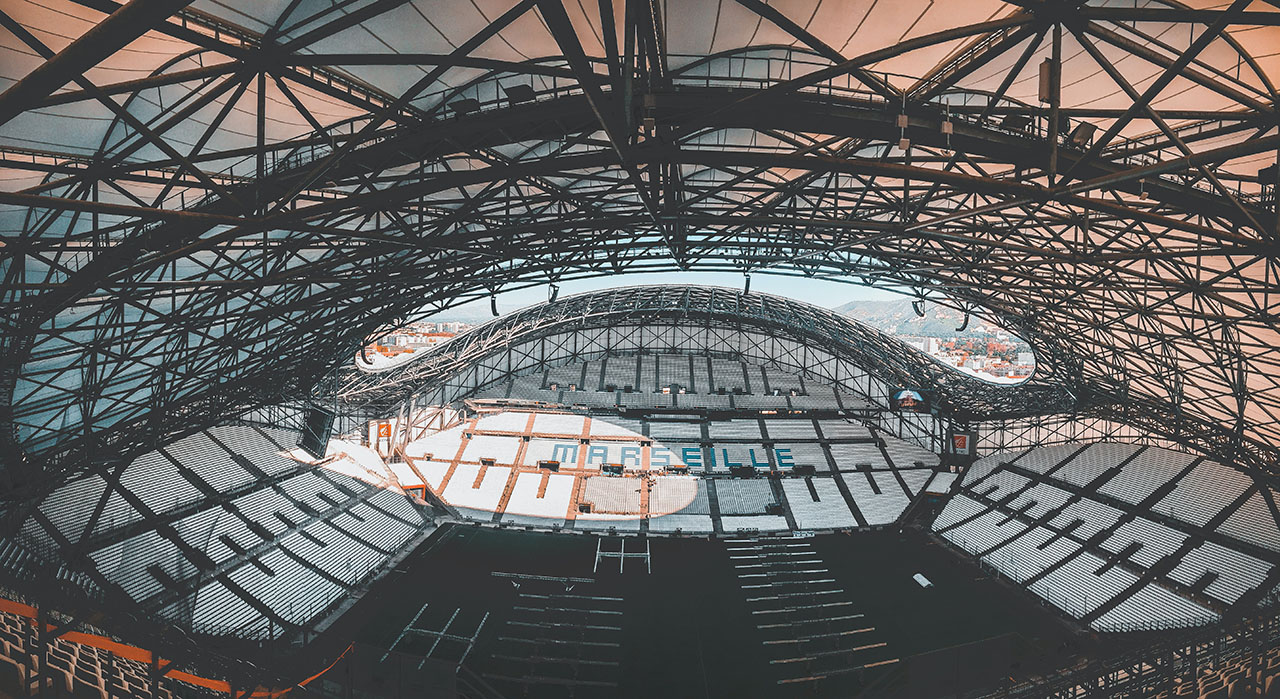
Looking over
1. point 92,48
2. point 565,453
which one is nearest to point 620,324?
point 565,453

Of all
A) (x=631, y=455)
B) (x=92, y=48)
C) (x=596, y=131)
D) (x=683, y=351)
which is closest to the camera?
(x=92, y=48)

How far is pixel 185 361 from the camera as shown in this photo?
62.4ft

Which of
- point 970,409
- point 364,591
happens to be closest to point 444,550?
point 364,591

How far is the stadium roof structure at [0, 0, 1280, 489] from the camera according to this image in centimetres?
683

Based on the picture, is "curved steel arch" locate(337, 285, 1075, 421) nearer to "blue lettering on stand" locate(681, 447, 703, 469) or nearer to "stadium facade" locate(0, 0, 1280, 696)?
"stadium facade" locate(0, 0, 1280, 696)

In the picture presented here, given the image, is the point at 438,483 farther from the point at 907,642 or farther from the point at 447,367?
the point at 907,642

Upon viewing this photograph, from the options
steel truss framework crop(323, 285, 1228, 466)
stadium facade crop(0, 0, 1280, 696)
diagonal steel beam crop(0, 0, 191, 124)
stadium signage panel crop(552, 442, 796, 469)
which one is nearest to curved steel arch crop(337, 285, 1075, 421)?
steel truss framework crop(323, 285, 1228, 466)

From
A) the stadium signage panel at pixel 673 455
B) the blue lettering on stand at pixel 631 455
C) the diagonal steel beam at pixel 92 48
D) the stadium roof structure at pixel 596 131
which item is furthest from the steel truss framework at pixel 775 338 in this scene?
the diagonal steel beam at pixel 92 48

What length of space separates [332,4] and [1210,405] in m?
31.1

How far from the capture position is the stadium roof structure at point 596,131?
6828mm

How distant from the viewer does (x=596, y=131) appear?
11.4m

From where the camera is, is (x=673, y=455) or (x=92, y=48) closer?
(x=92, y=48)

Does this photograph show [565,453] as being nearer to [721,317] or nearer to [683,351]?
[683,351]

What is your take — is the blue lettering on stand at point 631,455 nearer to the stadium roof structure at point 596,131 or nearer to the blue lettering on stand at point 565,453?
the blue lettering on stand at point 565,453
